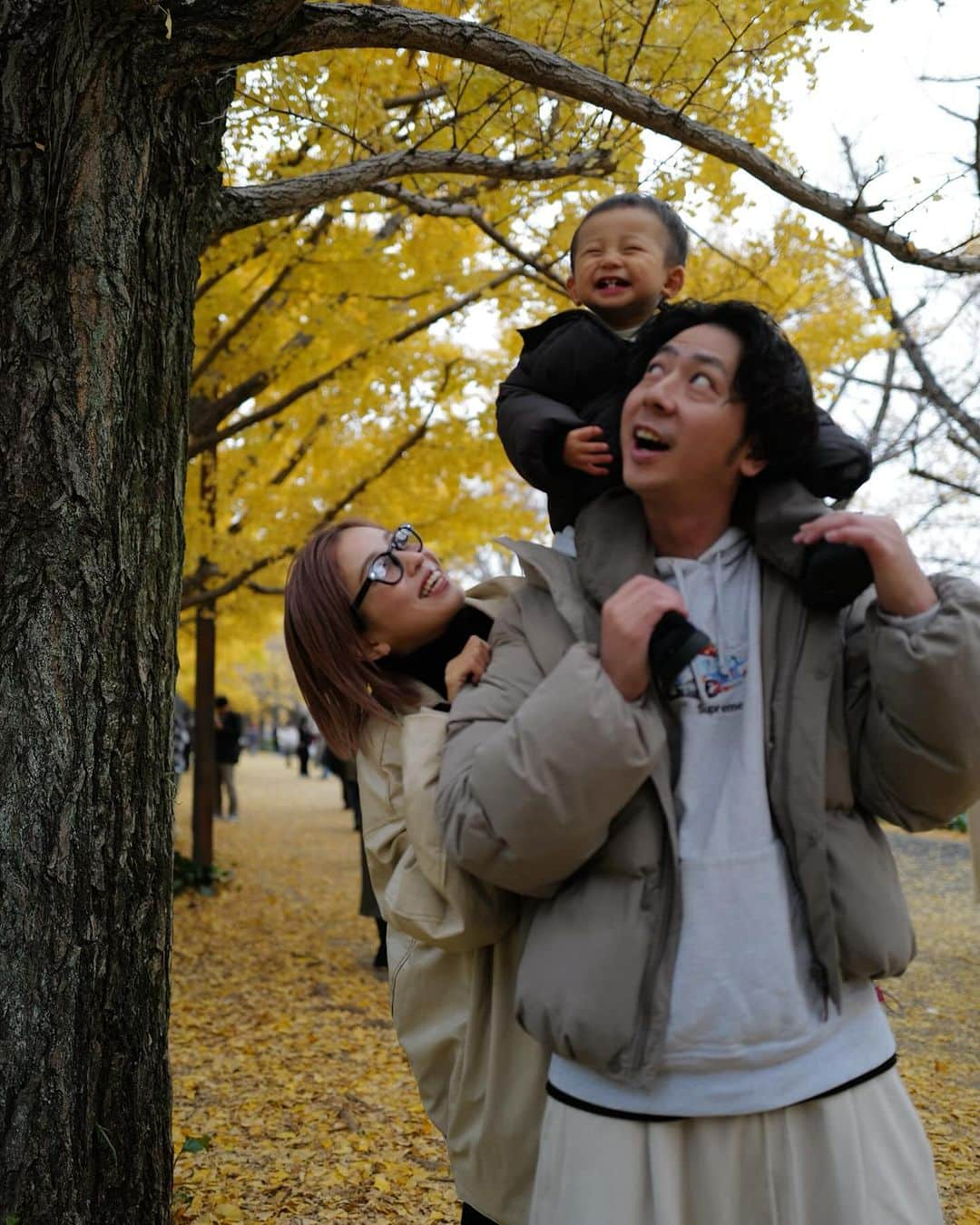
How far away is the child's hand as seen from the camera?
5.73ft

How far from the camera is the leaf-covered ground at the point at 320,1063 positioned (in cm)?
372

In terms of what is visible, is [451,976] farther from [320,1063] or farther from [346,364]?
[346,364]

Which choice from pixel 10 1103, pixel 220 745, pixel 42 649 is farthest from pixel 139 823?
pixel 220 745

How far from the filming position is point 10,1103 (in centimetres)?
245

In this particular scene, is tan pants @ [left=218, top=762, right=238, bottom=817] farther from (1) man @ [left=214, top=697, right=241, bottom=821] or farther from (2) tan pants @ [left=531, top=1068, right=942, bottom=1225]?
(2) tan pants @ [left=531, top=1068, right=942, bottom=1225]

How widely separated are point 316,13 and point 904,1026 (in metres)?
5.82

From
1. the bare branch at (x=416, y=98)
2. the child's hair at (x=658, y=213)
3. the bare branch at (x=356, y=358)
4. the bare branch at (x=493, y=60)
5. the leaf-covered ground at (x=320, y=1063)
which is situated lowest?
the leaf-covered ground at (x=320, y=1063)

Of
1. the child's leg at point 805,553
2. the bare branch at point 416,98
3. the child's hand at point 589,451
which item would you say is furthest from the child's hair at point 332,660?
the bare branch at point 416,98

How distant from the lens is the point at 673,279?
Answer: 7.73 ft

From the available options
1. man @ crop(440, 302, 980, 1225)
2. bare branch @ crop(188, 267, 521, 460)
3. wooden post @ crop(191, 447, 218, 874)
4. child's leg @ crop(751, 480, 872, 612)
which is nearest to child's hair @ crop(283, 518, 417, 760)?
man @ crop(440, 302, 980, 1225)

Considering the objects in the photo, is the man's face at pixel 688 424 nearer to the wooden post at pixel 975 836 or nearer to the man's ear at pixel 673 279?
the man's ear at pixel 673 279

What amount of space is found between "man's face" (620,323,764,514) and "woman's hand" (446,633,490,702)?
0.39 m

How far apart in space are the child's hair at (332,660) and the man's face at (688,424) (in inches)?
23.8

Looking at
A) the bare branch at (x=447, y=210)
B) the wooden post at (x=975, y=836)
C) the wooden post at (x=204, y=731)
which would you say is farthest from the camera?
the wooden post at (x=204, y=731)
